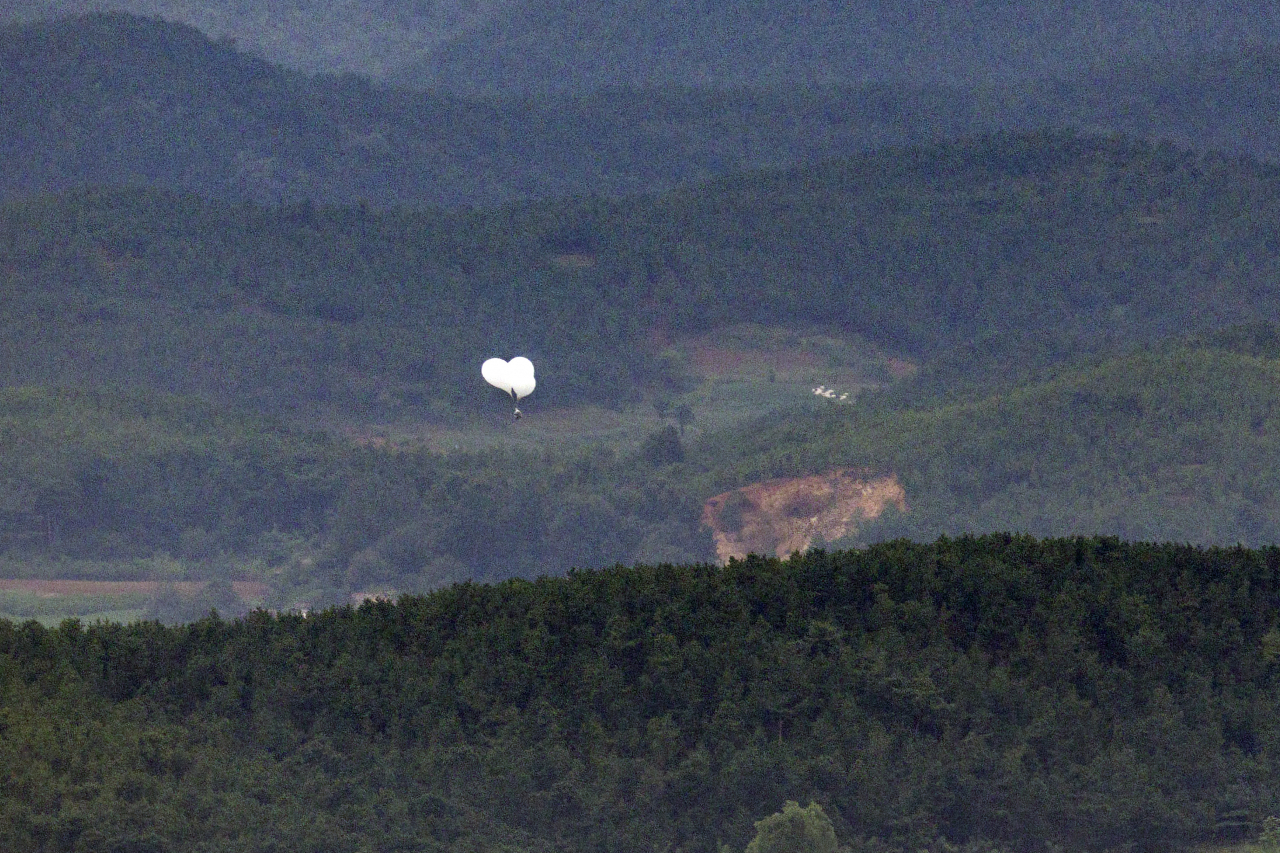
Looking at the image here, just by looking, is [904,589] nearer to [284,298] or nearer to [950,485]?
[950,485]

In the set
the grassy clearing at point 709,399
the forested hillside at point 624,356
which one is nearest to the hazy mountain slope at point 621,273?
the forested hillside at point 624,356

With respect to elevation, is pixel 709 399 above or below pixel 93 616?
above

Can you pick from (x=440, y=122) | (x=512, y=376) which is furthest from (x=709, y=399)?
(x=512, y=376)

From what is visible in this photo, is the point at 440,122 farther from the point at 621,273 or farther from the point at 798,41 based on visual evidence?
the point at 621,273

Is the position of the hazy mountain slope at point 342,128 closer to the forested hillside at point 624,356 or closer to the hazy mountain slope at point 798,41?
the hazy mountain slope at point 798,41

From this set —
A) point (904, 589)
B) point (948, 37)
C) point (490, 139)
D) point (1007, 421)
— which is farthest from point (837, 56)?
point (904, 589)

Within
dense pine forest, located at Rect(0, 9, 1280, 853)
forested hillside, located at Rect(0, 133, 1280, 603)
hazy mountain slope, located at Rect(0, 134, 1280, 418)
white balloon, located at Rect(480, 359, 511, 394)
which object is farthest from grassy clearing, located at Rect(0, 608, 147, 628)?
white balloon, located at Rect(480, 359, 511, 394)
